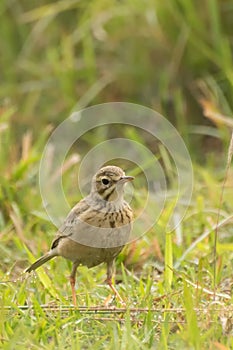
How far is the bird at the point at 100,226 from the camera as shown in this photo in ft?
16.6

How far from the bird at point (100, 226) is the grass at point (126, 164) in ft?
0.65

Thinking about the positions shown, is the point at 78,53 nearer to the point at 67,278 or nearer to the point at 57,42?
the point at 57,42

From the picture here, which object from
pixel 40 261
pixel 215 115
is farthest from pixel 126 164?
pixel 40 261

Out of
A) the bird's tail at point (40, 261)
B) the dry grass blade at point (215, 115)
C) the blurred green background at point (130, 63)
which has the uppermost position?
the blurred green background at point (130, 63)

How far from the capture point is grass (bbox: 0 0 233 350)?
4.67 meters

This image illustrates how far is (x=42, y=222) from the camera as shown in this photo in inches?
265

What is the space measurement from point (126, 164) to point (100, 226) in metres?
3.18

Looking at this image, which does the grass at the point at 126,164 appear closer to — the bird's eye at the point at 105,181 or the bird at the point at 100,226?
the bird at the point at 100,226

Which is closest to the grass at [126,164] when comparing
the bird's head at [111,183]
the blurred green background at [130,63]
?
the blurred green background at [130,63]

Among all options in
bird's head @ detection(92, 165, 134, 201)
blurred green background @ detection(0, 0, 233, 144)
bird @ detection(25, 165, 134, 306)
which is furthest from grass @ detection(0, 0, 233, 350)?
bird's head @ detection(92, 165, 134, 201)

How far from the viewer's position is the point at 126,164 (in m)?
8.26

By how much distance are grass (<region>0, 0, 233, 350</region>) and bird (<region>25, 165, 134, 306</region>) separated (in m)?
0.20

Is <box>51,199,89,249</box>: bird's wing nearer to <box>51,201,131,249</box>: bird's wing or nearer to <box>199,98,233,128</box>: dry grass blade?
<box>51,201,131,249</box>: bird's wing

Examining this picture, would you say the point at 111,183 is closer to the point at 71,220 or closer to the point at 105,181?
the point at 105,181
